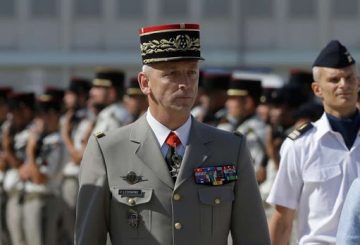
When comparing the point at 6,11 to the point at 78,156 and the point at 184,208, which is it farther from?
the point at 184,208

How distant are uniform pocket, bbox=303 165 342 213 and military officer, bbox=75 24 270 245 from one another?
1.47 meters

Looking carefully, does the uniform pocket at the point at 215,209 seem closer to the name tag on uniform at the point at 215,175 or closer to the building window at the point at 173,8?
the name tag on uniform at the point at 215,175

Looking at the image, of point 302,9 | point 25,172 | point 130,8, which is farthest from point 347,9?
point 25,172

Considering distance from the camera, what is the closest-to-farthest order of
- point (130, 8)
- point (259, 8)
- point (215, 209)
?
point (215, 209), point (259, 8), point (130, 8)

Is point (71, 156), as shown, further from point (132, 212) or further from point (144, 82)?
point (132, 212)

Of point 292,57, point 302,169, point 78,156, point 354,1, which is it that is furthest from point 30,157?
point 354,1

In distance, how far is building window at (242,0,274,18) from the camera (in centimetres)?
3412

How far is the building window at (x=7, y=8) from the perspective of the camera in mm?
35812

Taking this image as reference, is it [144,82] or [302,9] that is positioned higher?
[144,82]

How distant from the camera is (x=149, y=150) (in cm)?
565

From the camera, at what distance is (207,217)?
5.51m

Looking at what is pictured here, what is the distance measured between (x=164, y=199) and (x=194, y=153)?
0.77 feet

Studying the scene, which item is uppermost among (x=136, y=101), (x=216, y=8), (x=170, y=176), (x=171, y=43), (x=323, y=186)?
(x=171, y=43)

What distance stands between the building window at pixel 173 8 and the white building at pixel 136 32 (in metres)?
0.03
